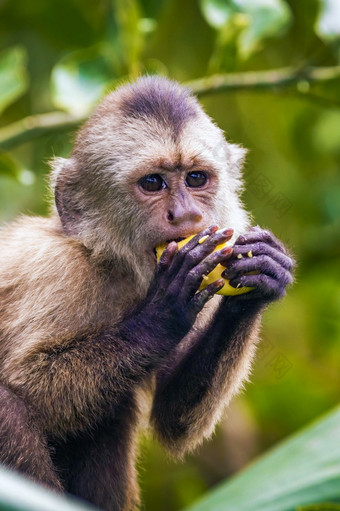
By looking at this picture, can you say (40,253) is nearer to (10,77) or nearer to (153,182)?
(153,182)

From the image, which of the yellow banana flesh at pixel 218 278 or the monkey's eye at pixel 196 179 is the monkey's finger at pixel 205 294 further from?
the monkey's eye at pixel 196 179

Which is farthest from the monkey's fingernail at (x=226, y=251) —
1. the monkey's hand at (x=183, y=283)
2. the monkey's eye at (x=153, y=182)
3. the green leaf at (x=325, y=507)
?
the green leaf at (x=325, y=507)

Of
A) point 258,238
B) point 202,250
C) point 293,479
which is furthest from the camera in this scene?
point 258,238

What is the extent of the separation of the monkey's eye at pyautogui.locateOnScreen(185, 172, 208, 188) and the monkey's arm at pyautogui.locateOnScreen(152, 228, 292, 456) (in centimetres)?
51

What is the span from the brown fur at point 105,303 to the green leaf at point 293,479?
0.85m

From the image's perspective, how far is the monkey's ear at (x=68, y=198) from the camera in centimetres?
409

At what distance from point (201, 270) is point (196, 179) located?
773mm

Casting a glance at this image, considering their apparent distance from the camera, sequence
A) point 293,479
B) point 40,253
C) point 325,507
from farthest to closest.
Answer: point 40,253 → point 325,507 → point 293,479

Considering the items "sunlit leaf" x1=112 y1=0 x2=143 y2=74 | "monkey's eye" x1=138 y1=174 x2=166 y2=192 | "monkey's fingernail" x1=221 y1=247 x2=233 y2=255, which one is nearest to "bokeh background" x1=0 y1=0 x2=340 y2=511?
"sunlit leaf" x1=112 y1=0 x2=143 y2=74

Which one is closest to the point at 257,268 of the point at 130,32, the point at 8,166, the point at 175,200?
the point at 175,200

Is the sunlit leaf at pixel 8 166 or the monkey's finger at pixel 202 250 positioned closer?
the monkey's finger at pixel 202 250

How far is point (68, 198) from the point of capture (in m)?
4.15

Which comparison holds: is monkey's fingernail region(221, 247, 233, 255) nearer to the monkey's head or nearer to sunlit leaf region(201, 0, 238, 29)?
the monkey's head

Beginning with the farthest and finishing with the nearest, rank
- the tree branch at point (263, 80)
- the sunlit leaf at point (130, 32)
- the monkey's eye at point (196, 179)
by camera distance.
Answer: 1. the tree branch at point (263, 80)
2. the sunlit leaf at point (130, 32)
3. the monkey's eye at point (196, 179)
